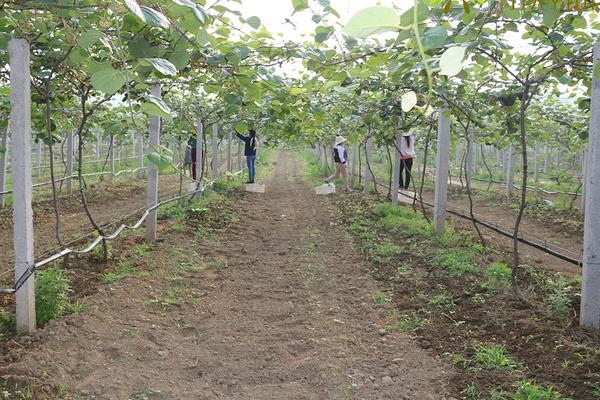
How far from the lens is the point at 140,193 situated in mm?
11891

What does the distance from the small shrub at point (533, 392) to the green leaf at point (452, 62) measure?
2.25 m

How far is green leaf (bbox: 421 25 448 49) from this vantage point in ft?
2.17

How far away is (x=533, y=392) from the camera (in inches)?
89.6

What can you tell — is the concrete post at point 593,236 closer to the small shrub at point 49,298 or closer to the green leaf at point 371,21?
the green leaf at point 371,21

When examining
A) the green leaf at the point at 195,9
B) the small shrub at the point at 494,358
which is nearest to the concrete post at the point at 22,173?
the green leaf at the point at 195,9

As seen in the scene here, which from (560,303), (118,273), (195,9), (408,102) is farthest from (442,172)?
(408,102)

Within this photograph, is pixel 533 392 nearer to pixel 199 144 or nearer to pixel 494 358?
pixel 494 358

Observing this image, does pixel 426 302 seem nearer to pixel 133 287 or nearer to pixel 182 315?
pixel 182 315

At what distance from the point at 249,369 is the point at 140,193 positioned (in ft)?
32.0

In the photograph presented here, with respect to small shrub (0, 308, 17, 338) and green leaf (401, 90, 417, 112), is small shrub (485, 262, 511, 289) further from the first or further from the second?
green leaf (401, 90, 417, 112)

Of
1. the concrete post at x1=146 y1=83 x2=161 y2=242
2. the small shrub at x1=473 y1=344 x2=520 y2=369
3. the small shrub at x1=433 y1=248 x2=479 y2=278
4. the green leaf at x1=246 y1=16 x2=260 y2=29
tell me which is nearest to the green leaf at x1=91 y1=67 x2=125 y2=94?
the green leaf at x1=246 y1=16 x2=260 y2=29

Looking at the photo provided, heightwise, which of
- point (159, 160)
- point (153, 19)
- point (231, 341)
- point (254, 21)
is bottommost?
point (231, 341)

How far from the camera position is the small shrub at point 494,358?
8.69 feet

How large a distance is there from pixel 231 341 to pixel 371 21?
314 cm
